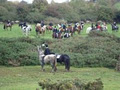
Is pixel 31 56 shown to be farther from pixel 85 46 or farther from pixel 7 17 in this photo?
pixel 7 17

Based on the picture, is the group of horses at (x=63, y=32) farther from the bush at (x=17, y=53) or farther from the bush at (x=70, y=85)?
the bush at (x=70, y=85)

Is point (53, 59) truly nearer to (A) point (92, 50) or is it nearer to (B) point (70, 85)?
(A) point (92, 50)

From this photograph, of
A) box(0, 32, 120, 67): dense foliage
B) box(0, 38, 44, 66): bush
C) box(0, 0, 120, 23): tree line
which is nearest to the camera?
box(0, 38, 44, 66): bush

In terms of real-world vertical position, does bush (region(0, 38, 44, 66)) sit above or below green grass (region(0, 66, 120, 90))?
above

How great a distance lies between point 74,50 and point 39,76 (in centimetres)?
798

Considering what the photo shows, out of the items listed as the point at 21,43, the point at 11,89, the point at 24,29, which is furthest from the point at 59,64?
the point at 24,29

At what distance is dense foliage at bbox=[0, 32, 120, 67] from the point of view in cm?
2661

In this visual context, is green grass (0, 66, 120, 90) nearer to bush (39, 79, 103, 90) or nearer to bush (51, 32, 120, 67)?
bush (51, 32, 120, 67)

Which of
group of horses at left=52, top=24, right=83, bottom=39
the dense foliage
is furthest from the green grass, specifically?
group of horses at left=52, top=24, right=83, bottom=39

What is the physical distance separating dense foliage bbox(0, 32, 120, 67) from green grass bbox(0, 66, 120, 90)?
109 cm

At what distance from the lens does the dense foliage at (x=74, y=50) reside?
26.6 m

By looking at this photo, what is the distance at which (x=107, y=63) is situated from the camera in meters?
26.6

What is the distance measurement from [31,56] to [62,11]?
5614cm

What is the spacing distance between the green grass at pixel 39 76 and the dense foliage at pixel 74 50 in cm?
109
